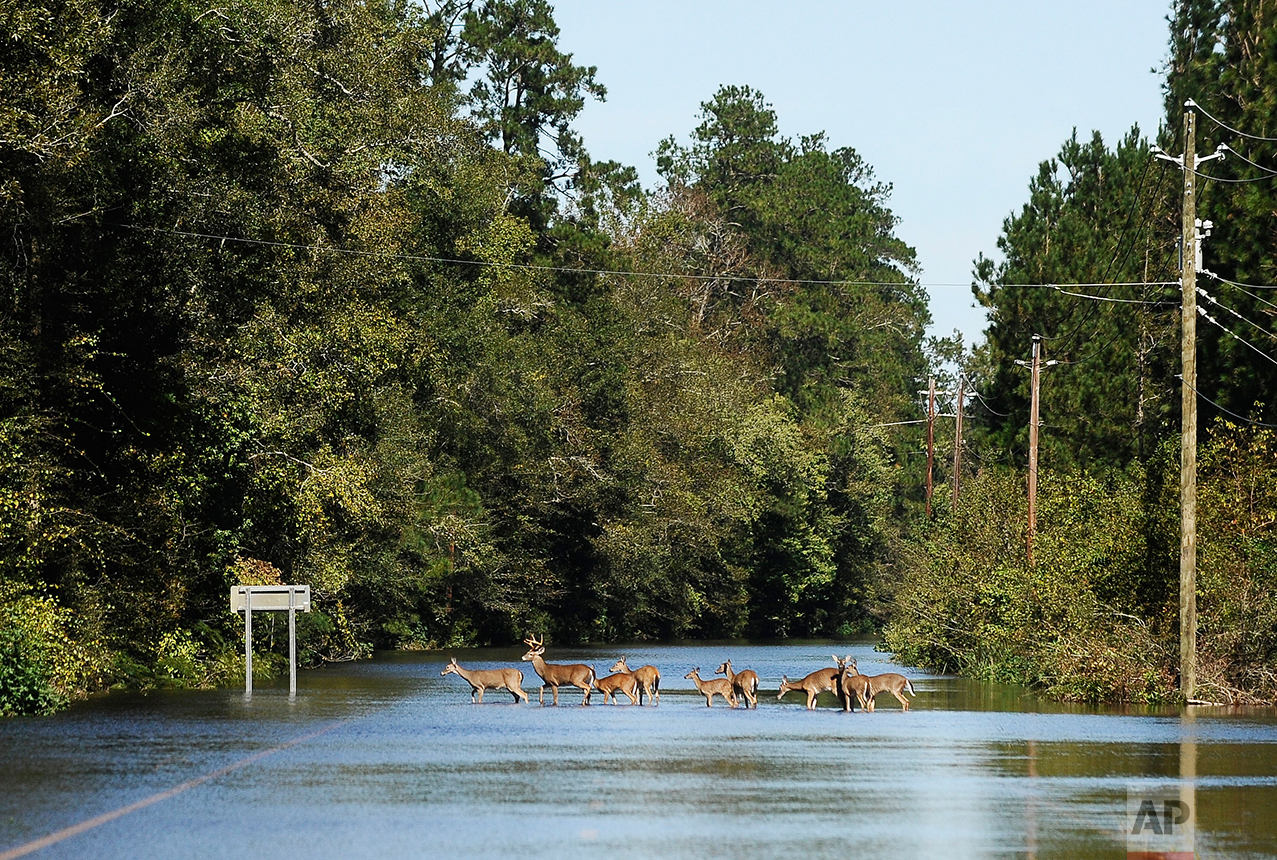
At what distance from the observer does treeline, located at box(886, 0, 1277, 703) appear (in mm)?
34938

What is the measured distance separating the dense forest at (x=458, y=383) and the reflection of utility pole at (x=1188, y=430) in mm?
1097

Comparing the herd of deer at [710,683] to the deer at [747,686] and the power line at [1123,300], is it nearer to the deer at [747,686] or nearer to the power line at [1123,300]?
the deer at [747,686]

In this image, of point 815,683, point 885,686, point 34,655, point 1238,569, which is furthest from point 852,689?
point 34,655

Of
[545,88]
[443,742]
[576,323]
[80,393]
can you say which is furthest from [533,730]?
[545,88]

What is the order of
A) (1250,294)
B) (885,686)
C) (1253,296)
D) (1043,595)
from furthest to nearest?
(1250,294) < (1253,296) < (1043,595) < (885,686)

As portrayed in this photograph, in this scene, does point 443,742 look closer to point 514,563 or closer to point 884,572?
point 514,563

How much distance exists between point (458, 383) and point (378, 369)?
87.4 feet

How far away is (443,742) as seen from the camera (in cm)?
2273

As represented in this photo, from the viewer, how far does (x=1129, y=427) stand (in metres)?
52.3

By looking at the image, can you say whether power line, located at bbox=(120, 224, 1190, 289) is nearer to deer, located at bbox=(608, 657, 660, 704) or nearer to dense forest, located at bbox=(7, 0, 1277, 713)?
dense forest, located at bbox=(7, 0, 1277, 713)

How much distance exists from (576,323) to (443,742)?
187 feet

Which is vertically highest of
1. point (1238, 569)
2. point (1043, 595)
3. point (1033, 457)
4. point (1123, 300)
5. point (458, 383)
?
point (1123, 300)

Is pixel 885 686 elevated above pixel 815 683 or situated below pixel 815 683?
above

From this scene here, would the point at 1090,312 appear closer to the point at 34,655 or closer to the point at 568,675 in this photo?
the point at 568,675
